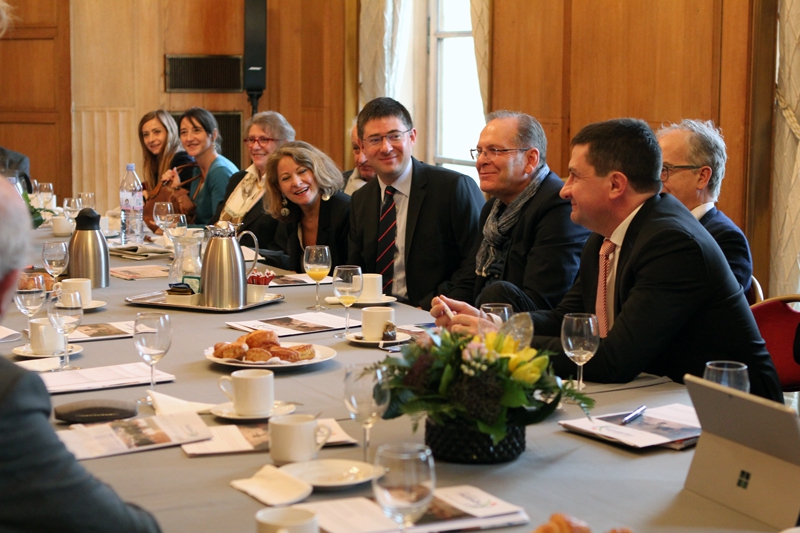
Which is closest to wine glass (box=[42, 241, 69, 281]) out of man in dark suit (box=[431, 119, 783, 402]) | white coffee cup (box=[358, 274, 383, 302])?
white coffee cup (box=[358, 274, 383, 302])

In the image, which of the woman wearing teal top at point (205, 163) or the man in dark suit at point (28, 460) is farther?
the woman wearing teal top at point (205, 163)

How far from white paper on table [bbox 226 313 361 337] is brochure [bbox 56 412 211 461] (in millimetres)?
896

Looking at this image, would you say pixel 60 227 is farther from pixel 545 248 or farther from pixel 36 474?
pixel 36 474

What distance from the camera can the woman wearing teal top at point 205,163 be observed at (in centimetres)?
626

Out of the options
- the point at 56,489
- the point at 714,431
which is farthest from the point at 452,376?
the point at 56,489

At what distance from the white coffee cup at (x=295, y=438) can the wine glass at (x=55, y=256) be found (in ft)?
6.52

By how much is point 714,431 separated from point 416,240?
2.68 meters

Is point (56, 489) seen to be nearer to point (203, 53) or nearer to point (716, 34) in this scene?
point (716, 34)

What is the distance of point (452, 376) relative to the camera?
1552 millimetres

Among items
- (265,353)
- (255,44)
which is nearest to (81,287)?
(265,353)

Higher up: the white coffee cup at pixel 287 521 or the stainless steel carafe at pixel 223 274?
the stainless steel carafe at pixel 223 274

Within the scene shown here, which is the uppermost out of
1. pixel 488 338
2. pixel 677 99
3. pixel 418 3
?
pixel 418 3

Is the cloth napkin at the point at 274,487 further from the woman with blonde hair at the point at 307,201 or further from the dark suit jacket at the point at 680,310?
the woman with blonde hair at the point at 307,201

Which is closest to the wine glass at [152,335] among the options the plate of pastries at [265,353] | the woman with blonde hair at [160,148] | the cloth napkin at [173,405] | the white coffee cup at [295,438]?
the cloth napkin at [173,405]
